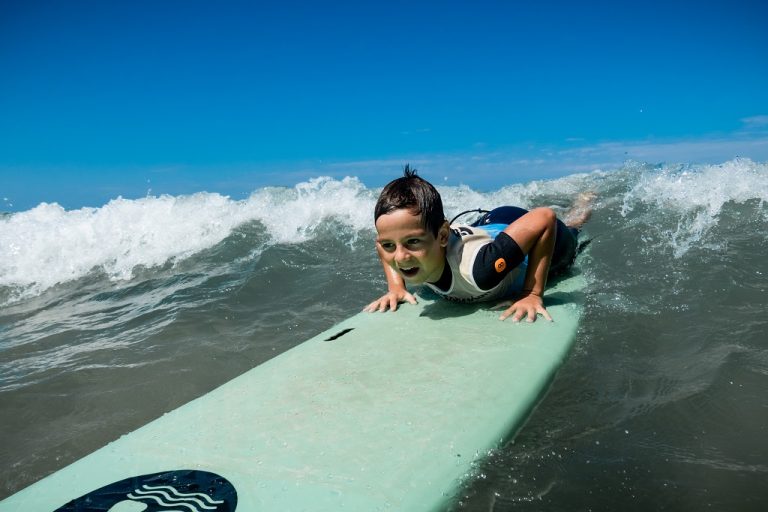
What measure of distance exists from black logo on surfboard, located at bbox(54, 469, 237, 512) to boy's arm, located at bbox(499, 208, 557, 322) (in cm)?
164

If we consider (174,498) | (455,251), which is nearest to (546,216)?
(455,251)

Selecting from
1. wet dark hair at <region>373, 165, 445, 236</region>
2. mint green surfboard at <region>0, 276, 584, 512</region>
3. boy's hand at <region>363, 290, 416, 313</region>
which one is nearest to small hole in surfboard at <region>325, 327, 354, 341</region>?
mint green surfboard at <region>0, 276, 584, 512</region>

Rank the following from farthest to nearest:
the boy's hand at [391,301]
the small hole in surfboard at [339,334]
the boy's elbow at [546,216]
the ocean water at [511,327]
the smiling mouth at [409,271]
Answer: the boy's hand at [391,301]
the boy's elbow at [546,216]
the small hole in surfboard at [339,334]
the smiling mouth at [409,271]
the ocean water at [511,327]

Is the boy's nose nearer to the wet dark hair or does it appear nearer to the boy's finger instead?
the wet dark hair

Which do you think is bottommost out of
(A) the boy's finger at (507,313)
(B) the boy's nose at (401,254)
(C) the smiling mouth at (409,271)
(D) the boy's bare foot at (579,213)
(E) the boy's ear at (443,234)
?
(A) the boy's finger at (507,313)

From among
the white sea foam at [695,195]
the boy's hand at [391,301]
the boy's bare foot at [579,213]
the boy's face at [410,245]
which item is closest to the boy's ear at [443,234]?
the boy's face at [410,245]

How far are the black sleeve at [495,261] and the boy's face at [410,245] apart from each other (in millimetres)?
183

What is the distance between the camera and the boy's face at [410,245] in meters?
2.18

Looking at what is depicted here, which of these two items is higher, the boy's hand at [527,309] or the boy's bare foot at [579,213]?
the boy's bare foot at [579,213]

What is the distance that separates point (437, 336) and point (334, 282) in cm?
245

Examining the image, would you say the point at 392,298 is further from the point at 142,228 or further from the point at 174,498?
the point at 142,228

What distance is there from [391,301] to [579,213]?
4.42 metres

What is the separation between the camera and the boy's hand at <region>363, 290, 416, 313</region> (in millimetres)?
2889

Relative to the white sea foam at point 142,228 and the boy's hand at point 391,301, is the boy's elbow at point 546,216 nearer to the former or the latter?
the boy's hand at point 391,301
